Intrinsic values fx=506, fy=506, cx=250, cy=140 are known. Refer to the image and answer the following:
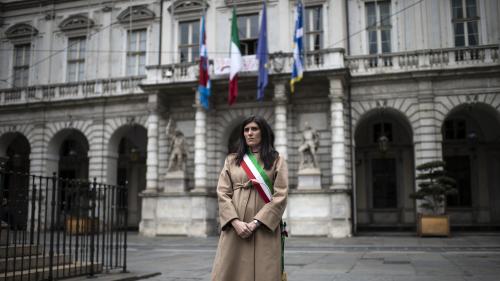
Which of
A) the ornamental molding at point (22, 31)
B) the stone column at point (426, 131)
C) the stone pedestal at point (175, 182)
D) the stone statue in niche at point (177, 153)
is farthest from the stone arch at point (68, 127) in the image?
the stone column at point (426, 131)

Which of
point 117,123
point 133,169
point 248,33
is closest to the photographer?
point 248,33

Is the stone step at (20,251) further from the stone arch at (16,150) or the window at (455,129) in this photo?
the window at (455,129)

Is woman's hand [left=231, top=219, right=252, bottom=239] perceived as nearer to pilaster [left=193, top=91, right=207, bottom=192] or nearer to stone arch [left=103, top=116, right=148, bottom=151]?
pilaster [left=193, top=91, right=207, bottom=192]

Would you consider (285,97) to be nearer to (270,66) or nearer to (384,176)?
(270,66)

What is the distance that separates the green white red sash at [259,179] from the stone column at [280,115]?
18.7 metres

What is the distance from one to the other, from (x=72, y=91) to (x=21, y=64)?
443cm

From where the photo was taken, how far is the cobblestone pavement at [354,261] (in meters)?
10.2

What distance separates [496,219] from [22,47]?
29.4 m

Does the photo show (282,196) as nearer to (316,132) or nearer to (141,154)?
(316,132)

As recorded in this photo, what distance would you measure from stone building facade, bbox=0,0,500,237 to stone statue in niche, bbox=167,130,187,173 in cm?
58

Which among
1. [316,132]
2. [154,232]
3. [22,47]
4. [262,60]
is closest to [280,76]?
[262,60]

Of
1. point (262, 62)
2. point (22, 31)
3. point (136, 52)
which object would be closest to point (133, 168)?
point (136, 52)

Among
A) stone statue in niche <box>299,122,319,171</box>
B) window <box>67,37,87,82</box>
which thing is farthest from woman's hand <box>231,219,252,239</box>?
window <box>67,37,87,82</box>

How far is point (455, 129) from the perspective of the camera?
2833 cm
